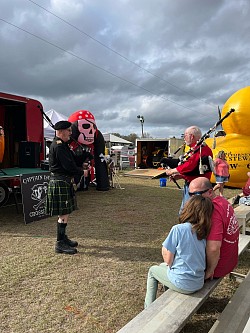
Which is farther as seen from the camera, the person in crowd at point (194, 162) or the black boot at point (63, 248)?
the black boot at point (63, 248)

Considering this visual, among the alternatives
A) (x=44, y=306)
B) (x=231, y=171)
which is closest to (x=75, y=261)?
(x=44, y=306)

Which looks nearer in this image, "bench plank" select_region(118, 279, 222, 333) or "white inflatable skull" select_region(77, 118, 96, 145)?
"bench plank" select_region(118, 279, 222, 333)

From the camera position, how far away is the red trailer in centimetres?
723

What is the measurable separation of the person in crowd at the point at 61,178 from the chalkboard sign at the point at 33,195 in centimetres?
172

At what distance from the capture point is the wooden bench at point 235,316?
6.81 ft

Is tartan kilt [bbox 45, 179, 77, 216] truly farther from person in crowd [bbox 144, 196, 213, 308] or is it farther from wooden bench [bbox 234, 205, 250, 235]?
wooden bench [bbox 234, 205, 250, 235]

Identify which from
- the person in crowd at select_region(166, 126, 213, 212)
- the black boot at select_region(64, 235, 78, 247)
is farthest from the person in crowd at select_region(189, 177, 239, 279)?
the black boot at select_region(64, 235, 78, 247)

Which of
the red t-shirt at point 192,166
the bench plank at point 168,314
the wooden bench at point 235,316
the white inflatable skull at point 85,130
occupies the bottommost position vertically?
the wooden bench at point 235,316

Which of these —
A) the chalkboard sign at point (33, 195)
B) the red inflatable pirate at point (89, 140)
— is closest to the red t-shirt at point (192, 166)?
the chalkboard sign at point (33, 195)

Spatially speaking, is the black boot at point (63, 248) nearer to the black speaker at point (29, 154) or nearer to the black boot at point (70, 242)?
the black boot at point (70, 242)

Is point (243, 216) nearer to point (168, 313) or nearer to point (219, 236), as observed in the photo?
point (219, 236)

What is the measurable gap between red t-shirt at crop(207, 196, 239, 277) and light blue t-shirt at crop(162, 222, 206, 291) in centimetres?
13

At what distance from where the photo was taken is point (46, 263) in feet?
12.4

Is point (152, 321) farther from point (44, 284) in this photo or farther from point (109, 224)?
point (109, 224)
